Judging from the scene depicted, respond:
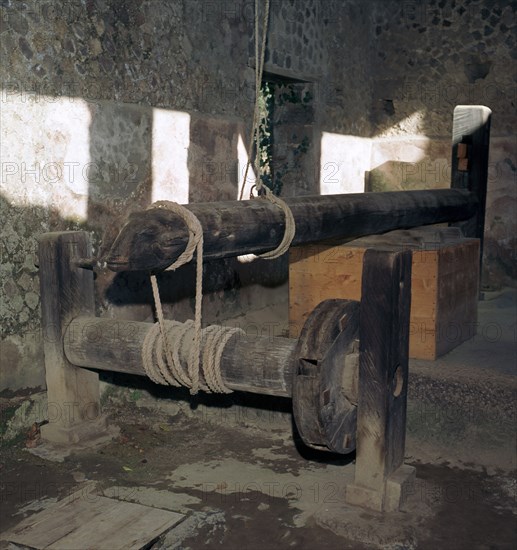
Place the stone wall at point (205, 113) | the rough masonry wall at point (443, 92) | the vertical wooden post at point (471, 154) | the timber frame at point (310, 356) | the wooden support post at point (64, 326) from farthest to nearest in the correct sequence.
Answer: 1. the rough masonry wall at point (443, 92)
2. the vertical wooden post at point (471, 154)
3. the stone wall at point (205, 113)
4. the wooden support post at point (64, 326)
5. the timber frame at point (310, 356)

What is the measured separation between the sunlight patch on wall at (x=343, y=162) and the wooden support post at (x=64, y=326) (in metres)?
3.58

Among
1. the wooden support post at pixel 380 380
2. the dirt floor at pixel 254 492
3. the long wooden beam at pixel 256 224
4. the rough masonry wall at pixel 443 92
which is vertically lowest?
the dirt floor at pixel 254 492

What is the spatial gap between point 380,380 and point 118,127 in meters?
2.30

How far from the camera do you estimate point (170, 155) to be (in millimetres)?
4836

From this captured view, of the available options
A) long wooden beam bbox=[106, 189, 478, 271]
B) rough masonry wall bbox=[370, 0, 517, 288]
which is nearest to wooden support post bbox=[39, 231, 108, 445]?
long wooden beam bbox=[106, 189, 478, 271]

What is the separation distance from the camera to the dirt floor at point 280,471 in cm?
298

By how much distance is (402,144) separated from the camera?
751 cm

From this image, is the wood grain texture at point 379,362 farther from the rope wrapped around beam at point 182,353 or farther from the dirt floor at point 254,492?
the rope wrapped around beam at point 182,353

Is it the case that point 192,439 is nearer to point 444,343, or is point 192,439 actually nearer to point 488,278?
point 444,343

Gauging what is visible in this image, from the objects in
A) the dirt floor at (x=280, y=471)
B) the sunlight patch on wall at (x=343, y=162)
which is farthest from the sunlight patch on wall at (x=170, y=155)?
the sunlight patch on wall at (x=343, y=162)

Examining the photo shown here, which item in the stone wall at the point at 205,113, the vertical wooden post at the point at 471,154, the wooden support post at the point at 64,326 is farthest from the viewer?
the vertical wooden post at the point at 471,154

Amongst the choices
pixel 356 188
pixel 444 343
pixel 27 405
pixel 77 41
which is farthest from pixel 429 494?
pixel 356 188

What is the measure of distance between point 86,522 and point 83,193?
6.15 ft

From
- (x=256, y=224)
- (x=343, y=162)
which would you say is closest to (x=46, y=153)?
(x=256, y=224)
